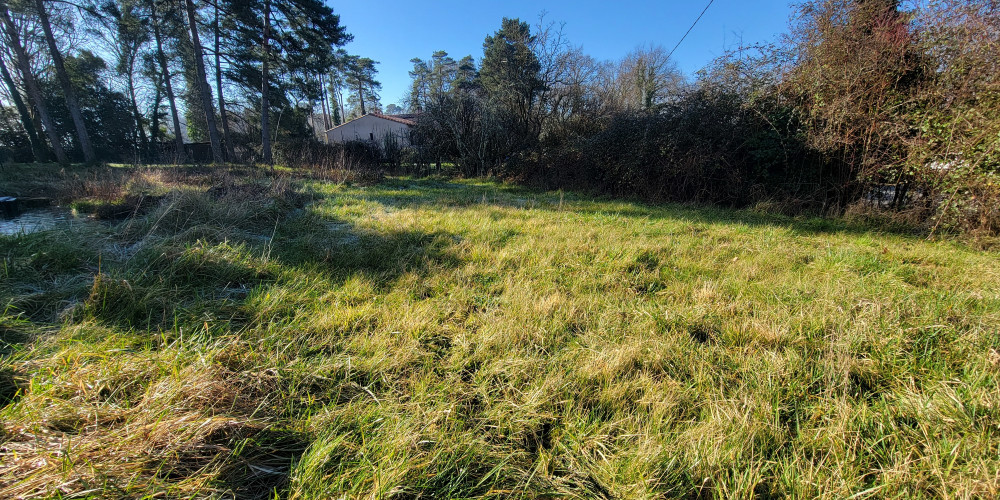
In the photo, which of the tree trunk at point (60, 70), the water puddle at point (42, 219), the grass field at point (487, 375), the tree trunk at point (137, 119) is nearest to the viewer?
the grass field at point (487, 375)

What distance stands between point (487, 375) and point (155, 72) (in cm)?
2834

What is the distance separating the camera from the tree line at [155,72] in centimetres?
1316

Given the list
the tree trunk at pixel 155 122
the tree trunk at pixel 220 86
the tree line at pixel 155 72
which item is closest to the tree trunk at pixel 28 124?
the tree line at pixel 155 72

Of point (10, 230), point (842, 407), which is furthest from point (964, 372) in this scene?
point (10, 230)

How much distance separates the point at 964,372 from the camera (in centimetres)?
156

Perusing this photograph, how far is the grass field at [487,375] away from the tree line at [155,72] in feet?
51.4

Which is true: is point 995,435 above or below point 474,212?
below

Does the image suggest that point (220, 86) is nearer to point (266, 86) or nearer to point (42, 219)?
point (266, 86)

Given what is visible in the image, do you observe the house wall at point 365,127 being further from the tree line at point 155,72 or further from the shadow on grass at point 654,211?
the shadow on grass at point 654,211

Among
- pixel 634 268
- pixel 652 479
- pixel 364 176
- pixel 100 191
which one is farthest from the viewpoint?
pixel 364 176

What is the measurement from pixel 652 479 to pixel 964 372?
1703mm

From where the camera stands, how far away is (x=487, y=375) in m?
1.71

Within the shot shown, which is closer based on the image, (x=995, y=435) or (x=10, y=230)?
(x=995, y=435)

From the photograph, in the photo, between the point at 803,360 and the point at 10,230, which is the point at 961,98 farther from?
the point at 10,230
